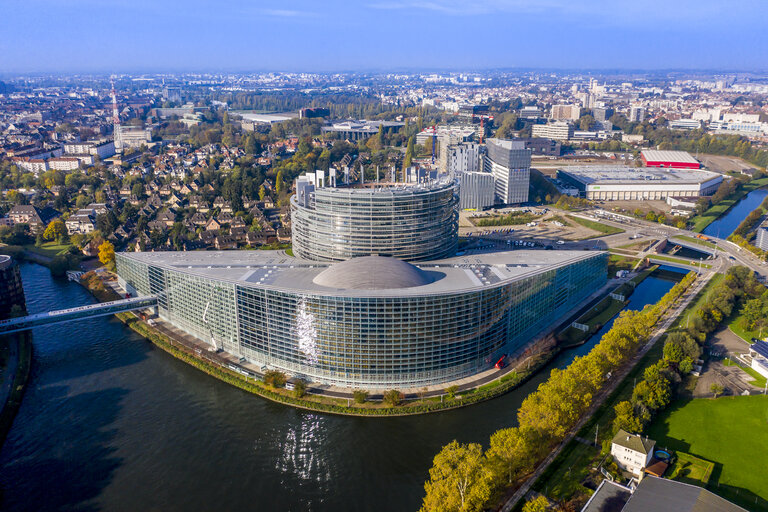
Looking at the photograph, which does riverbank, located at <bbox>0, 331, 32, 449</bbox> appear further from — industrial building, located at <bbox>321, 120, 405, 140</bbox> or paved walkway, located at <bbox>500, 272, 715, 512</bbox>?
industrial building, located at <bbox>321, 120, 405, 140</bbox>

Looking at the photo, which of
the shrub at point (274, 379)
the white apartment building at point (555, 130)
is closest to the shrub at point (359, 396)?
the shrub at point (274, 379)

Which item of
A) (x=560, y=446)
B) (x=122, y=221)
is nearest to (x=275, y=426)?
(x=560, y=446)

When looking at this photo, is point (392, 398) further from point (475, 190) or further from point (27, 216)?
point (27, 216)

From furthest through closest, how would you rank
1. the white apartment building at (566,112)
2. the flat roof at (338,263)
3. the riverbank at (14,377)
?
the white apartment building at (566,112)
the flat roof at (338,263)
the riverbank at (14,377)

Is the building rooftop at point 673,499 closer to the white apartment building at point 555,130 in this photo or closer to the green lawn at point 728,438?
the green lawn at point 728,438

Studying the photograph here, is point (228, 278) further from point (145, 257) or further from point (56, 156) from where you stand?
point (56, 156)

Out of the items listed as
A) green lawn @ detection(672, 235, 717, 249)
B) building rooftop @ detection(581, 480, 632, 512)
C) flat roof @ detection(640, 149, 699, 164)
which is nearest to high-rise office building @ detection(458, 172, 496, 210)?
green lawn @ detection(672, 235, 717, 249)
